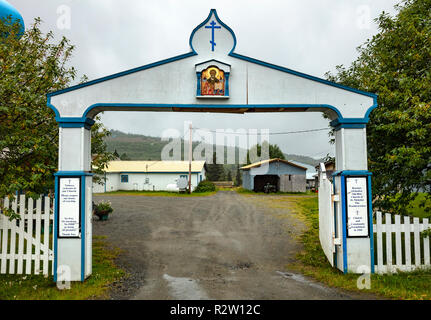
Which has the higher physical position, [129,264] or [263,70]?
[263,70]

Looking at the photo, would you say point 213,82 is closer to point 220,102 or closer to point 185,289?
point 220,102

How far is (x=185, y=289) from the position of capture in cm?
623

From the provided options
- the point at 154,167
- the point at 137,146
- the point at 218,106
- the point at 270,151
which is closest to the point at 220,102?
the point at 218,106

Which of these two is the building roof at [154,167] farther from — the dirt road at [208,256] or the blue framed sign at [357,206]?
the blue framed sign at [357,206]

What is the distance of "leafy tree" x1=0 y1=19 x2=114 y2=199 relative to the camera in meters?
6.57

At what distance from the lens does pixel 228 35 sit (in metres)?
7.12

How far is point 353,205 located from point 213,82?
400cm

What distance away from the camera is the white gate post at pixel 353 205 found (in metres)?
6.82

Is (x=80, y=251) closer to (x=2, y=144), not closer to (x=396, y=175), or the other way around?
(x=2, y=144)

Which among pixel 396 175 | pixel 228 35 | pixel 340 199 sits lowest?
pixel 340 199

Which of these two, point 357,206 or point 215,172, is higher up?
point 215,172

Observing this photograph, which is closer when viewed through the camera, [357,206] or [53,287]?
[53,287]
